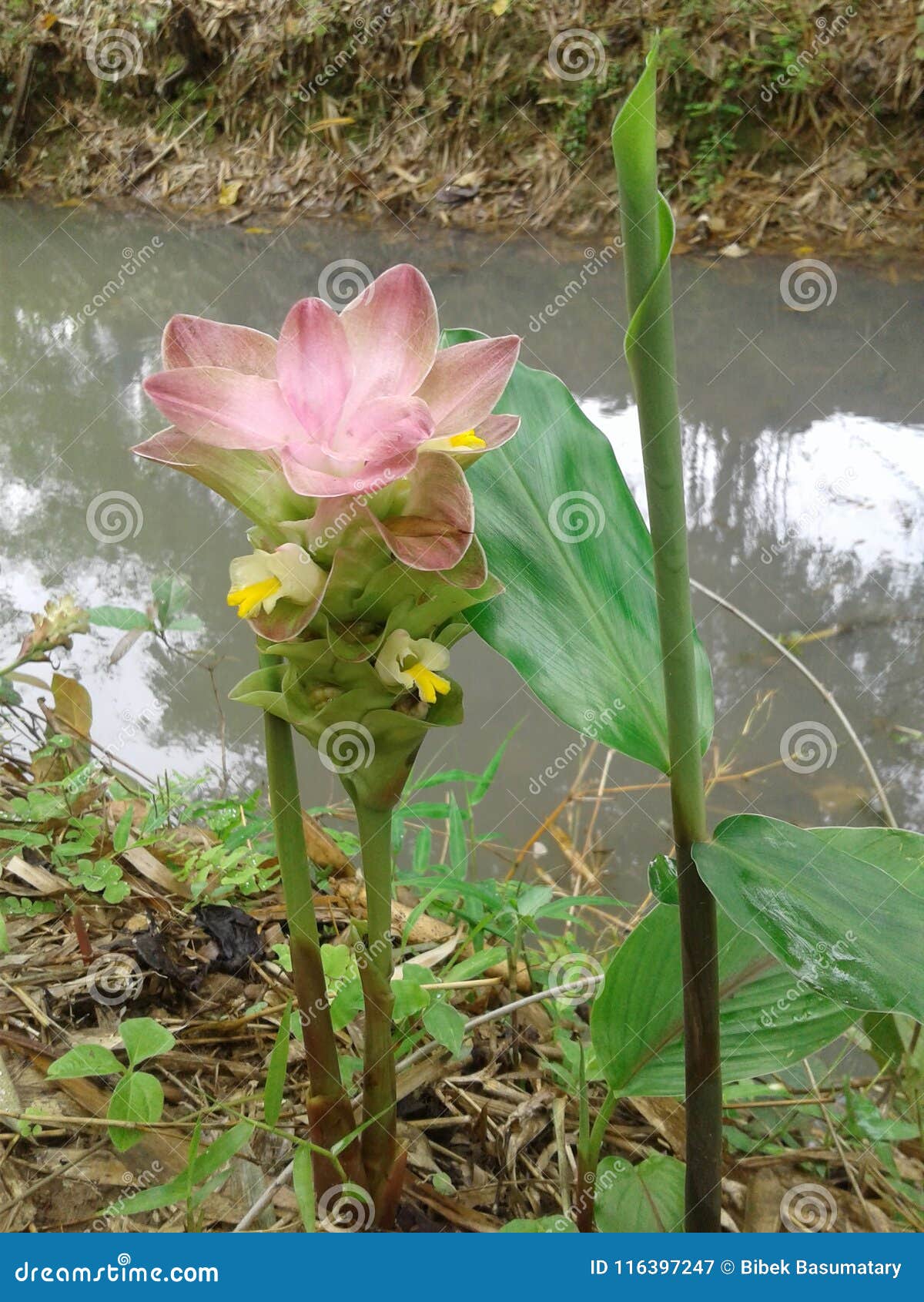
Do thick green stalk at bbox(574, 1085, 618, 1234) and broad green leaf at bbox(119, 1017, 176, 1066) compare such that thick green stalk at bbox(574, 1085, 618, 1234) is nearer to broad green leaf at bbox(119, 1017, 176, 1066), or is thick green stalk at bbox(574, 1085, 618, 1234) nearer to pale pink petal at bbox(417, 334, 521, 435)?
broad green leaf at bbox(119, 1017, 176, 1066)

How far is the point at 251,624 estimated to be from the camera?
1.57 ft

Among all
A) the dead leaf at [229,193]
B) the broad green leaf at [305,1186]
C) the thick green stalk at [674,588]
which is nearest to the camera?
the thick green stalk at [674,588]

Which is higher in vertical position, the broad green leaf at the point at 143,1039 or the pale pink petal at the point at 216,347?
the pale pink petal at the point at 216,347

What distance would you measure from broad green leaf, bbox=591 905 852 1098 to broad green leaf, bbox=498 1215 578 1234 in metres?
0.08

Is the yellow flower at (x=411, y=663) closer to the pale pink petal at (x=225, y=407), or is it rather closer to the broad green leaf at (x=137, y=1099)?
the pale pink petal at (x=225, y=407)

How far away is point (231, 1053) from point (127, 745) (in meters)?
0.71

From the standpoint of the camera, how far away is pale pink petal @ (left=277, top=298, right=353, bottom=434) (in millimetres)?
477

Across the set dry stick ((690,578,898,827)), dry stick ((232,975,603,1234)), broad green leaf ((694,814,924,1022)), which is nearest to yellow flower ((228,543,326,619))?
broad green leaf ((694,814,924,1022))

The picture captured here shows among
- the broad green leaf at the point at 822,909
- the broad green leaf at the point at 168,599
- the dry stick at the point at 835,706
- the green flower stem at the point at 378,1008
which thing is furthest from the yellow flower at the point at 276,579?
the broad green leaf at the point at 168,599

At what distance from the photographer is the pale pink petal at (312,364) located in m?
0.48

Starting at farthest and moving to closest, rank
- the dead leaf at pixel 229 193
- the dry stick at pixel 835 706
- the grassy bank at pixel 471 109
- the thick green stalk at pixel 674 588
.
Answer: the dead leaf at pixel 229 193 < the grassy bank at pixel 471 109 < the dry stick at pixel 835 706 < the thick green stalk at pixel 674 588

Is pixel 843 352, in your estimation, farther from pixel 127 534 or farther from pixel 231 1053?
pixel 231 1053

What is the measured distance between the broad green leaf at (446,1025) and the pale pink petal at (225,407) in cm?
38

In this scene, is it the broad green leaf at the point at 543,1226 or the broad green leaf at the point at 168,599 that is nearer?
the broad green leaf at the point at 543,1226
